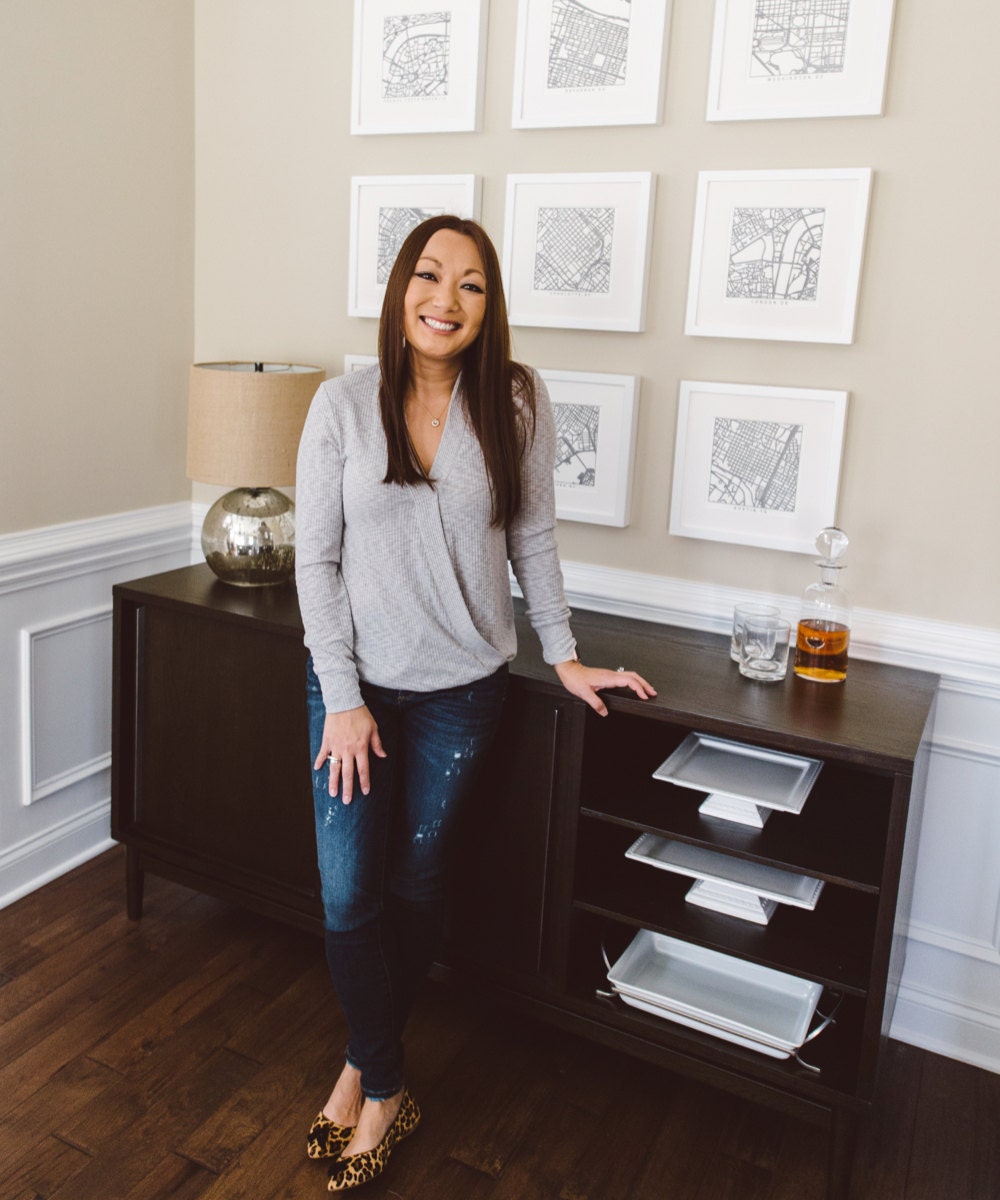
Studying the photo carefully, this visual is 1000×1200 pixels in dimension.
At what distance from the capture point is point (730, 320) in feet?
7.05

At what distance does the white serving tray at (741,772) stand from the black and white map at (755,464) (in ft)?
1.59

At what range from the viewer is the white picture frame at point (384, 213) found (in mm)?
2365

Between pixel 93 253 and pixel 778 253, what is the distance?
58.8 inches

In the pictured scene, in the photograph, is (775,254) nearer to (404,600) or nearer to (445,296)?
(445,296)

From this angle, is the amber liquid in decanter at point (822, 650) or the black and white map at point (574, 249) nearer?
the amber liquid in decanter at point (822, 650)

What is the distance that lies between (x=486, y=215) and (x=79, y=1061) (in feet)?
6.06

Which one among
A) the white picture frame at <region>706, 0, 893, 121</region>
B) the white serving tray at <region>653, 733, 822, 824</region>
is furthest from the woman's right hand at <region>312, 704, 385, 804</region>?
the white picture frame at <region>706, 0, 893, 121</region>

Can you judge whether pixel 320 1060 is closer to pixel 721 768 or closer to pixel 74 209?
A: pixel 721 768

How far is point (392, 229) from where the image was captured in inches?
96.3

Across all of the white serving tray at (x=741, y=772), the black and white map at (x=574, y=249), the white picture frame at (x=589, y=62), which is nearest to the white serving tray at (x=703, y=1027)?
the white serving tray at (x=741, y=772)

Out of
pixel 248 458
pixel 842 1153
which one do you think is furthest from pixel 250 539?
pixel 842 1153

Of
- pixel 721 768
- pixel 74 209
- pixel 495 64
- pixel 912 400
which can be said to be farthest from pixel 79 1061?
pixel 495 64

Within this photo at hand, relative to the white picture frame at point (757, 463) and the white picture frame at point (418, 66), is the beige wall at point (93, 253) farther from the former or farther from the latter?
the white picture frame at point (757, 463)

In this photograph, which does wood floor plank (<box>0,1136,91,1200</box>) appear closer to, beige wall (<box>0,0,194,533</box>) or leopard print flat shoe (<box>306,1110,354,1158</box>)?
leopard print flat shoe (<box>306,1110,354,1158</box>)
